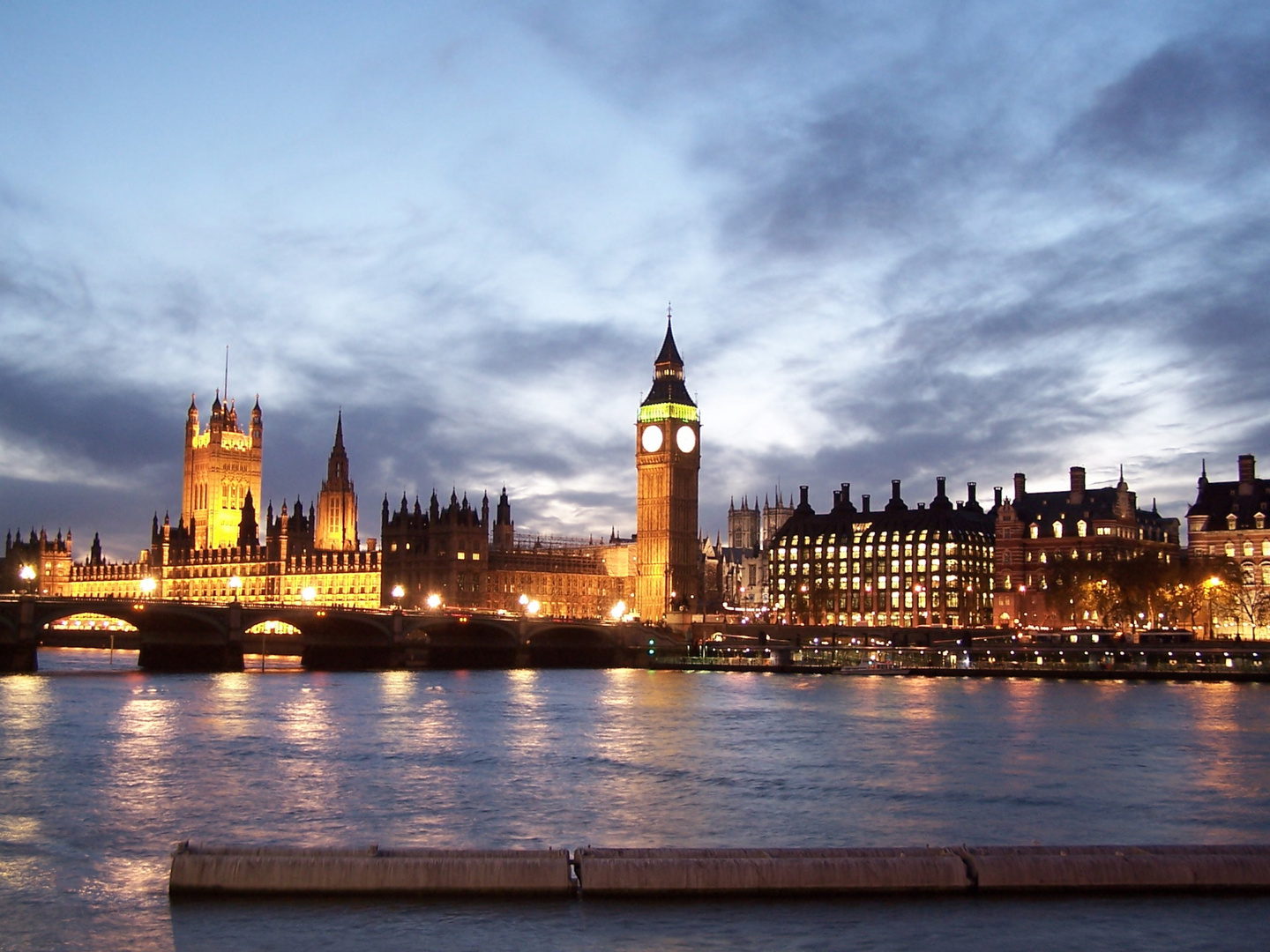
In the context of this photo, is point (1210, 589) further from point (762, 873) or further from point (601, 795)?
point (762, 873)

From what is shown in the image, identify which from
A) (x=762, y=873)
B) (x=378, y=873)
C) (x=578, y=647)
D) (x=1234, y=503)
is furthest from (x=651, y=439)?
(x=378, y=873)

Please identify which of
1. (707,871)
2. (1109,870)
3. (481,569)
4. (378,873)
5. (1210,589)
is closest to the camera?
(378,873)

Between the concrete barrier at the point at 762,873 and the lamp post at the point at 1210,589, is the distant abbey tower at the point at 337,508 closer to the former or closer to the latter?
the lamp post at the point at 1210,589

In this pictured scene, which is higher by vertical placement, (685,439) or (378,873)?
(685,439)

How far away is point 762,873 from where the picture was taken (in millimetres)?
19891

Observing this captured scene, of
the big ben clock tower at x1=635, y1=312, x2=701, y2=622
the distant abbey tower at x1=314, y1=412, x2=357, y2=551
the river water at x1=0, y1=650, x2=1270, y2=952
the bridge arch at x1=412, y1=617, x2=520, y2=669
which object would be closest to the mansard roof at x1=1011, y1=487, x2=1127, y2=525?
the big ben clock tower at x1=635, y1=312, x2=701, y2=622

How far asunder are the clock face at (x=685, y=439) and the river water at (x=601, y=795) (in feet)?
269

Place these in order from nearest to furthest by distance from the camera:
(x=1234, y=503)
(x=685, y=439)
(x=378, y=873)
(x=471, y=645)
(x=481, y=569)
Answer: (x=378, y=873)
(x=471, y=645)
(x=1234, y=503)
(x=481, y=569)
(x=685, y=439)

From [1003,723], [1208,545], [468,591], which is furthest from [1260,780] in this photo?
[468,591]

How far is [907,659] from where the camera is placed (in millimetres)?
113875

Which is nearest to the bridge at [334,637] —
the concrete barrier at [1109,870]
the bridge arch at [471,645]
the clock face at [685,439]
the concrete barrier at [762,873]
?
the bridge arch at [471,645]

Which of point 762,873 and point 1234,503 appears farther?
point 1234,503

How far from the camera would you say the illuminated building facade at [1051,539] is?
13225 centimetres

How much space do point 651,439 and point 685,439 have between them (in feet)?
12.3
